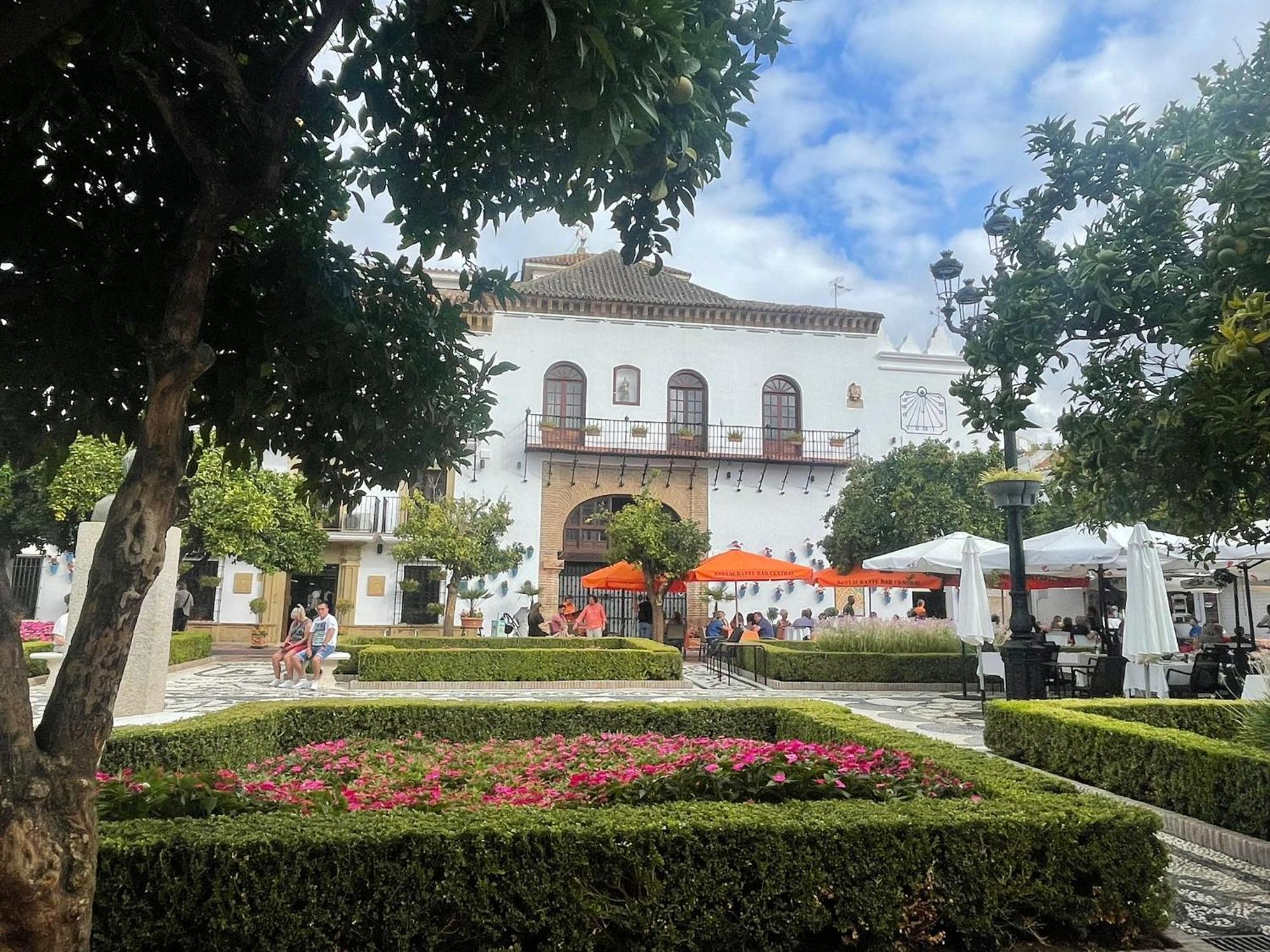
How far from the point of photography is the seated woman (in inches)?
561

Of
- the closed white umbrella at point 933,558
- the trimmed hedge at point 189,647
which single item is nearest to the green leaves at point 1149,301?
the closed white umbrella at point 933,558

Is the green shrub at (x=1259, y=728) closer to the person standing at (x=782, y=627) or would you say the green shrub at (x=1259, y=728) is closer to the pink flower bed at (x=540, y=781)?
the pink flower bed at (x=540, y=781)

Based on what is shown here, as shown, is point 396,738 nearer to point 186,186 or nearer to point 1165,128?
point 186,186

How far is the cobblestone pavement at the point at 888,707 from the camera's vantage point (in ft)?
14.0

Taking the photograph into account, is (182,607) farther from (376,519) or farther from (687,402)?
(687,402)

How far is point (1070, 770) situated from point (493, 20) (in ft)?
22.3

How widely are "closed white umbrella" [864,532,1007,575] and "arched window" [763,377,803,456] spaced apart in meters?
13.9

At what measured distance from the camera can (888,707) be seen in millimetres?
12242

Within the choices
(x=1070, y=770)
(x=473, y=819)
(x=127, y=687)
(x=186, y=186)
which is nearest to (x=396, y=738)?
(x=127, y=687)

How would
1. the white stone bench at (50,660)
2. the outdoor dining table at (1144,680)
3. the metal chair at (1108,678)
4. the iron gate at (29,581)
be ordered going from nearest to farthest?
the outdoor dining table at (1144,680)
the metal chair at (1108,678)
the white stone bench at (50,660)
the iron gate at (29,581)

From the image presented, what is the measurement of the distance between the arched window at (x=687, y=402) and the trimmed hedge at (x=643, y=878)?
81.6 ft

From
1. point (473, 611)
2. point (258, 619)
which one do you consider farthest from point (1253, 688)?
point (258, 619)

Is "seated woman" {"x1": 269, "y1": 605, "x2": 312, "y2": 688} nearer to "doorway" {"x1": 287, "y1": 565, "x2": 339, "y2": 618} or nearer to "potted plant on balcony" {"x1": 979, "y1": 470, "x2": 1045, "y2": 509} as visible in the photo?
"potted plant on balcony" {"x1": 979, "y1": 470, "x2": 1045, "y2": 509}

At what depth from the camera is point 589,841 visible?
3.45 metres
